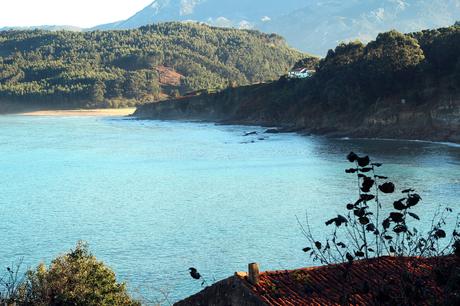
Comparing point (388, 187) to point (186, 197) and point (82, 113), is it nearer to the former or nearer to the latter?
point (186, 197)

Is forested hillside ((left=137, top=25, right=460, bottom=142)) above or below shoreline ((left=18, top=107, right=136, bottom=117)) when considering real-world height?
→ above

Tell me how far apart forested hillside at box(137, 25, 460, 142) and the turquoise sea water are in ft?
16.7

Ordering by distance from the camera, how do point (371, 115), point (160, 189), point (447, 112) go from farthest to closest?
point (371, 115) < point (447, 112) < point (160, 189)

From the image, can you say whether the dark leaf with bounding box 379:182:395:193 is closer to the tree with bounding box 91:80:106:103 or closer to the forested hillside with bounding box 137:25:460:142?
the forested hillside with bounding box 137:25:460:142

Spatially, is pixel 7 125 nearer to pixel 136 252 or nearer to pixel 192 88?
pixel 192 88

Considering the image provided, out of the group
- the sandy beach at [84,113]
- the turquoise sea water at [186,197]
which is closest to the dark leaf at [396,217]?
the turquoise sea water at [186,197]

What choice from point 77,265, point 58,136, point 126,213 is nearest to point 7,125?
point 58,136

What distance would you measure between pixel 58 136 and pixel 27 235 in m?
71.4

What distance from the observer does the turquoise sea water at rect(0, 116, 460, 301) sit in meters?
29.4

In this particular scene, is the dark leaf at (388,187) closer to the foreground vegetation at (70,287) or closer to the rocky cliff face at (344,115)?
the foreground vegetation at (70,287)

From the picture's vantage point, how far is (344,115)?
296 feet

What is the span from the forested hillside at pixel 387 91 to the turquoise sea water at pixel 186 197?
508cm

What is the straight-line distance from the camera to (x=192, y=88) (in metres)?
197

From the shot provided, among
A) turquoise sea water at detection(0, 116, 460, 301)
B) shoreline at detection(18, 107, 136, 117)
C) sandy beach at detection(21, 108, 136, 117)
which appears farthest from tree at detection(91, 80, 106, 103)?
turquoise sea water at detection(0, 116, 460, 301)
